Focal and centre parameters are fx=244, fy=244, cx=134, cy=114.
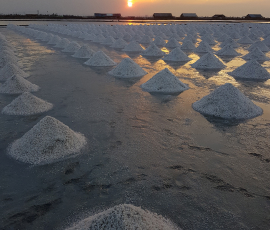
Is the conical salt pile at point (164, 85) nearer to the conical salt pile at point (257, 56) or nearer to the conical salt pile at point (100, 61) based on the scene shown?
the conical salt pile at point (100, 61)

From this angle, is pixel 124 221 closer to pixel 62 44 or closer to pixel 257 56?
pixel 257 56

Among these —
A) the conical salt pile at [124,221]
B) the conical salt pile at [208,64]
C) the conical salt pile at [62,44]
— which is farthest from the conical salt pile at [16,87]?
the conical salt pile at [62,44]

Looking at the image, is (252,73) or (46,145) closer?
(46,145)

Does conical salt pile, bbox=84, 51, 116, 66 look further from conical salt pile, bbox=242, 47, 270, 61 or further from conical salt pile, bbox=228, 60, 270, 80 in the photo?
conical salt pile, bbox=242, 47, 270, 61

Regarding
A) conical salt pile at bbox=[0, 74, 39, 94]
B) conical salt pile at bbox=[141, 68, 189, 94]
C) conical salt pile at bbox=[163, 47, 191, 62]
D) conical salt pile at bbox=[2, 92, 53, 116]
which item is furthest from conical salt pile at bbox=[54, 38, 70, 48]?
conical salt pile at bbox=[2, 92, 53, 116]

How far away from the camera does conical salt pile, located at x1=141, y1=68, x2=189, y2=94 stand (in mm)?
6809

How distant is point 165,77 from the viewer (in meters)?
7.08

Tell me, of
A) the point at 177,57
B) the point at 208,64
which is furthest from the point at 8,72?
the point at 208,64

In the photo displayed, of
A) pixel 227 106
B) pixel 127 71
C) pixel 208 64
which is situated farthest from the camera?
pixel 208 64

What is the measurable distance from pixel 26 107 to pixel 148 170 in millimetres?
3303

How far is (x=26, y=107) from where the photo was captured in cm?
514

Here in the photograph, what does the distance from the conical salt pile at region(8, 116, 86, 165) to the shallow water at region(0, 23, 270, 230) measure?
0.14m

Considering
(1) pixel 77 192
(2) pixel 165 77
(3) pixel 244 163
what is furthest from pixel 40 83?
(3) pixel 244 163

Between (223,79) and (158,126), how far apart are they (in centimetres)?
487
